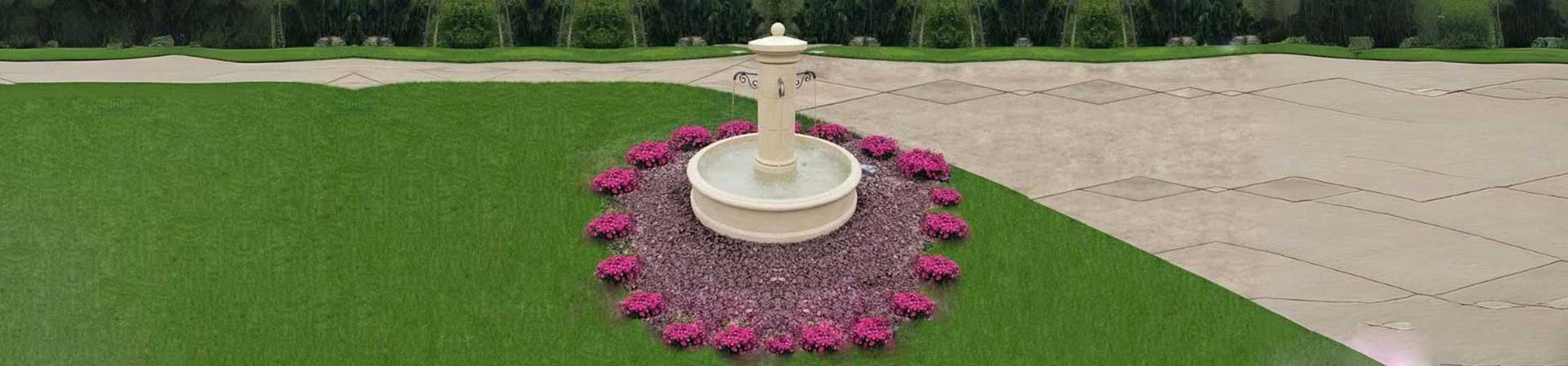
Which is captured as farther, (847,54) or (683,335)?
(847,54)

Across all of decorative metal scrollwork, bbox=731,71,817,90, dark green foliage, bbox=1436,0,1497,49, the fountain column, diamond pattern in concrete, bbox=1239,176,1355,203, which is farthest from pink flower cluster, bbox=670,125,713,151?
dark green foliage, bbox=1436,0,1497,49

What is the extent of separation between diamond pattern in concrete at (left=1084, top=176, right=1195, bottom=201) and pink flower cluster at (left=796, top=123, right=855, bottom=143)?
8.85 feet

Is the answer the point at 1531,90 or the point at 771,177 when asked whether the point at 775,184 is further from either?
the point at 1531,90

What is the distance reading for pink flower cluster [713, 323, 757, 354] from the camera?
7.86 m

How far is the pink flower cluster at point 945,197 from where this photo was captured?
34.6 ft

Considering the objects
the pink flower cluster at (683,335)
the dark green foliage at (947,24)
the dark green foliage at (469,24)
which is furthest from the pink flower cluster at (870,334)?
the dark green foliage at (469,24)

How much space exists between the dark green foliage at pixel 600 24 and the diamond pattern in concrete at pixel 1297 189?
31.4ft

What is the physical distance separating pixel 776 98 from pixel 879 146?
2.80 metres

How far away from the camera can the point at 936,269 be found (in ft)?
29.3

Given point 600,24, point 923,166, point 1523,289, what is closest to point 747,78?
point 923,166

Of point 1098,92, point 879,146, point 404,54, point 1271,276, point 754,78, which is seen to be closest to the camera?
point 1271,276

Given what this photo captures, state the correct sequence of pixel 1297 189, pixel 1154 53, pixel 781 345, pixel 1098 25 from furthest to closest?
pixel 1098 25 < pixel 1154 53 < pixel 1297 189 < pixel 781 345

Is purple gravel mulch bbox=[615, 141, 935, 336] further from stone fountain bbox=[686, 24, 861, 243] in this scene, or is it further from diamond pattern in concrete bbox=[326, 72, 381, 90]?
diamond pattern in concrete bbox=[326, 72, 381, 90]

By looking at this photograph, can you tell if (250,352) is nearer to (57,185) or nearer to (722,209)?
(722,209)
